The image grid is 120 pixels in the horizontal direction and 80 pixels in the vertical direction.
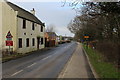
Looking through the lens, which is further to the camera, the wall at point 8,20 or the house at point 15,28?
the wall at point 8,20

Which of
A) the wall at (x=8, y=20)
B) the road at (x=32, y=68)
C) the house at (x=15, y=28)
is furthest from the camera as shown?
the wall at (x=8, y=20)

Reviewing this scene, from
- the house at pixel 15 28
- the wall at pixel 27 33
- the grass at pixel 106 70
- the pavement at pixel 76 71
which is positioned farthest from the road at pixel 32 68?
the wall at pixel 27 33

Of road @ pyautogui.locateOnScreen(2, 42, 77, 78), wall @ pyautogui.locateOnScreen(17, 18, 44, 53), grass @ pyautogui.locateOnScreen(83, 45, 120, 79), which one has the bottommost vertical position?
road @ pyautogui.locateOnScreen(2, 42, 77, 78)

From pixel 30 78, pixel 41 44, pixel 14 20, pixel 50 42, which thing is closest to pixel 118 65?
pixel 30 78

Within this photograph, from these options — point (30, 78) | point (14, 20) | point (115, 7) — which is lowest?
point (30, 78)

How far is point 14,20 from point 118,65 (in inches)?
711

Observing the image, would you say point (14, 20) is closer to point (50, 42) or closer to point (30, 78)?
point (30, 78)

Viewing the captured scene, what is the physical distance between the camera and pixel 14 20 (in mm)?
26047

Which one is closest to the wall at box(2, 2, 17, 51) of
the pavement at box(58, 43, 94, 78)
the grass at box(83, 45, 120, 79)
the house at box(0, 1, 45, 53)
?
the house at box(0, 1, 45, 53)

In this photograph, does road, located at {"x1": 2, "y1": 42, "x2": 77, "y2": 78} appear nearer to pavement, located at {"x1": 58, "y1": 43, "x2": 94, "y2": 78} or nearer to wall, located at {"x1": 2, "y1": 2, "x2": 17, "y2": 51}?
pavement, located at {"x1": 58, "y1": 43, "x2": 94, "y2": 78}

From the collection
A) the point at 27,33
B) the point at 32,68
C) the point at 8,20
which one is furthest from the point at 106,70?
the point at 27,33

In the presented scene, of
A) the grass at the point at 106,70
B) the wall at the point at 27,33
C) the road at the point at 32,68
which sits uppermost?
the wall at the point at 27,33

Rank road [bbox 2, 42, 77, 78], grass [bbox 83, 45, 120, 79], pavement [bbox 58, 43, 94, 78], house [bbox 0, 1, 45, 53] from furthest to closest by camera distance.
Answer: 1. house [bbox 0, 1, 45, 53]
2. road [bbox 2, 42, 77, 78]
3. pavement [bbox 58, 43, 94, 78]
4. grass [bbox 83, 45, 120, 79]

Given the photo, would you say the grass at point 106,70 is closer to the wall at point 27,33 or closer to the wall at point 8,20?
the wall at point 8,20
